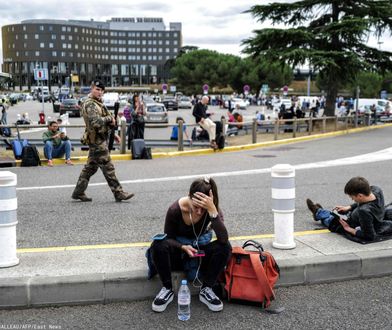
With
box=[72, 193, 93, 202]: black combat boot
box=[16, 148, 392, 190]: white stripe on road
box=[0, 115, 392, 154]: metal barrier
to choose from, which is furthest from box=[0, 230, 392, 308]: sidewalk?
box=[0, 115, 392, 154]: metal barrier

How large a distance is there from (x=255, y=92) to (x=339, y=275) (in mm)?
106712

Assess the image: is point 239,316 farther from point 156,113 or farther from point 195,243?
point 156,113

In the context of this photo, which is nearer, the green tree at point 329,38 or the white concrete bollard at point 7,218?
the white concrete bollard at point 7,218

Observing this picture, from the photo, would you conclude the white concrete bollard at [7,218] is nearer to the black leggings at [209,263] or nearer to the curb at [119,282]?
the curb at [119,282]

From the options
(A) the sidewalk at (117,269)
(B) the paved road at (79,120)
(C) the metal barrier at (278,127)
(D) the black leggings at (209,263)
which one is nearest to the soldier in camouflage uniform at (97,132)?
(A) the sidewalk at (117,269)

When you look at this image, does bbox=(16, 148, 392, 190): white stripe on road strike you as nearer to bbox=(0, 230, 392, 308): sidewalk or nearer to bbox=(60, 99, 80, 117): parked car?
bbox=(0, 230, 392, 308): sidewalk

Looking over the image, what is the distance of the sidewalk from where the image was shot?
4.50m

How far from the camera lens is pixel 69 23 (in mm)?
173125

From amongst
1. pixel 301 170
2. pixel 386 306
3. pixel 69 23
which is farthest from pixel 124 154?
pixel 69 23

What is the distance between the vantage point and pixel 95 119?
796 centimetres

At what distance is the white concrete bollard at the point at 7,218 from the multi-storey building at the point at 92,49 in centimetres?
16991

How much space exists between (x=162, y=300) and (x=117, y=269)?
0.64 metres

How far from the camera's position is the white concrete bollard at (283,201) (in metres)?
5.35

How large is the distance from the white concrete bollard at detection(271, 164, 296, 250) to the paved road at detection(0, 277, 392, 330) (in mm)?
815
